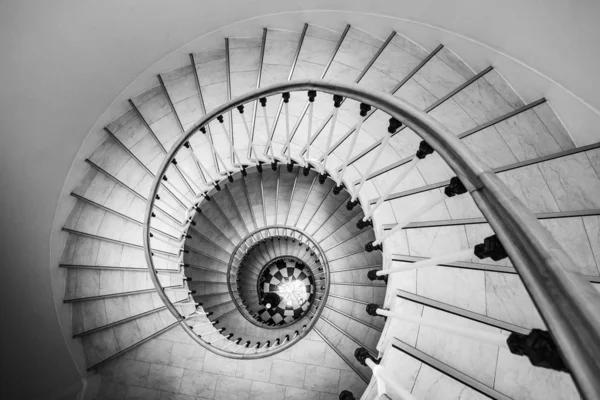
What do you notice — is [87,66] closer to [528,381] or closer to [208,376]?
[208,376]

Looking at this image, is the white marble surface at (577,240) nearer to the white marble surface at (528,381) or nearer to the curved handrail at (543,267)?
the white marble surface at (528,381)

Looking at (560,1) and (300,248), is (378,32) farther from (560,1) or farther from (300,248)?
(300,248)

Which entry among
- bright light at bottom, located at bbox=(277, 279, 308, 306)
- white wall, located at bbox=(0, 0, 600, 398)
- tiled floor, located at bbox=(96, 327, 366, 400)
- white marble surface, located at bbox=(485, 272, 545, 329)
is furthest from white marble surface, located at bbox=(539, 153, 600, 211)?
bright light at bottom, located at bbox=(277, 279, 308, 306)

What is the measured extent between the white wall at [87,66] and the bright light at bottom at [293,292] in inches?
267

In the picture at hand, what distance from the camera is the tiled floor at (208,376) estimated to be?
5344 mm

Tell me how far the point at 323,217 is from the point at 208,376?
3941 millimetres

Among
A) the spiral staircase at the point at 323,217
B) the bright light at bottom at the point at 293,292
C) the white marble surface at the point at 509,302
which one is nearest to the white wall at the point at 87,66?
the spiral staircase at the point at 323,217

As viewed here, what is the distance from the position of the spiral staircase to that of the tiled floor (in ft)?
0.09

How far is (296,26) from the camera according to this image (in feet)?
13.6

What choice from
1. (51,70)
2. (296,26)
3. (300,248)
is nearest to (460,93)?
(296,26)

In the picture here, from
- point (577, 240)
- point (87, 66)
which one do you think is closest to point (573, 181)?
point (577, 240)

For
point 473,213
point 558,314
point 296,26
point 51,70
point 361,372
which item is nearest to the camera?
point 558,314

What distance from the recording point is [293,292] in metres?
11.0

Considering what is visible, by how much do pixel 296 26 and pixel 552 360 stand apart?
438cm
